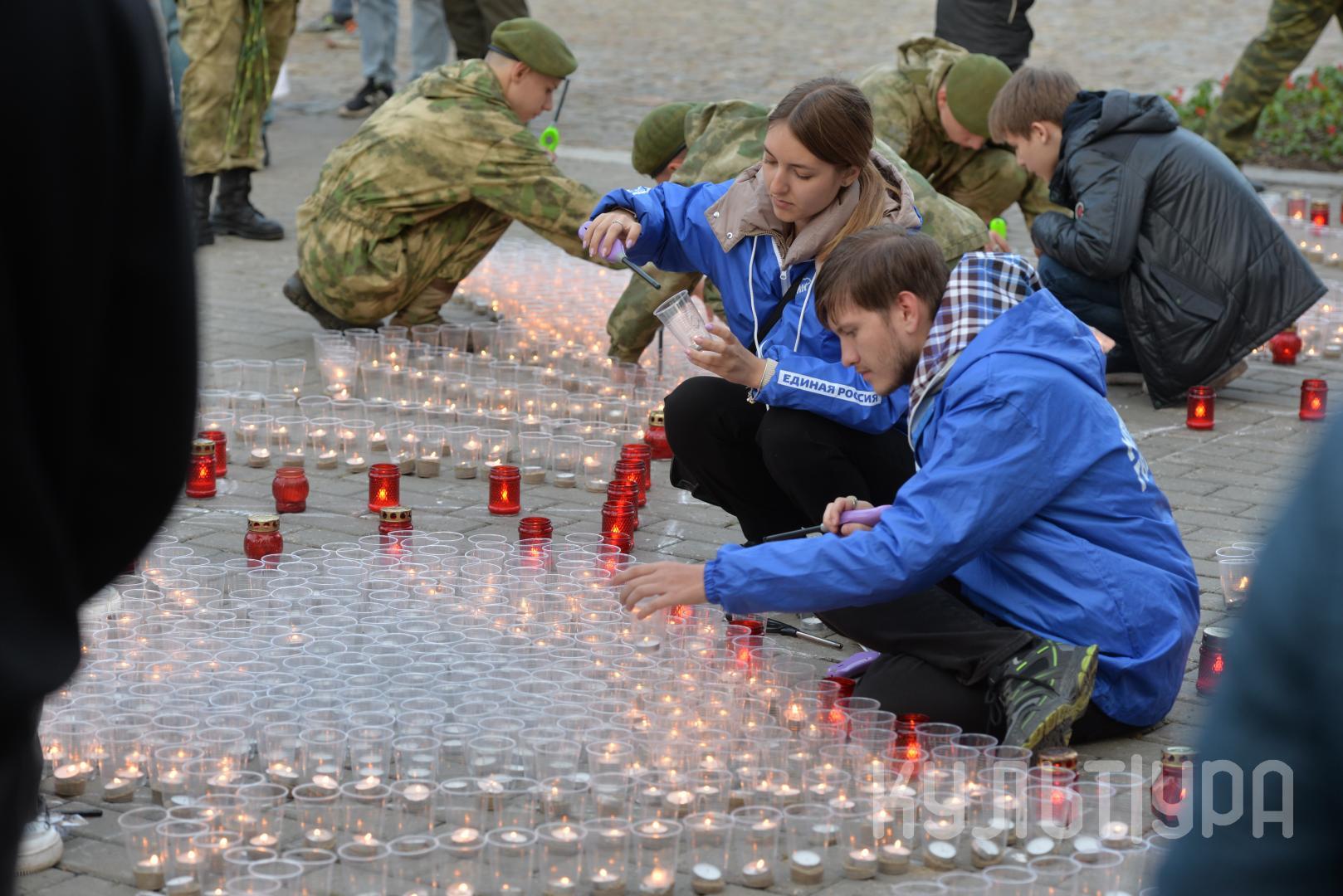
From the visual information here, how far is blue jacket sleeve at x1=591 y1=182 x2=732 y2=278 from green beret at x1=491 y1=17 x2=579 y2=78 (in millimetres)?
2061

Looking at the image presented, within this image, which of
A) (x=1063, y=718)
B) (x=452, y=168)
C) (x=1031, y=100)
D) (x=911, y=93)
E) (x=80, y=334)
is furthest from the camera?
(x=911, y=93)

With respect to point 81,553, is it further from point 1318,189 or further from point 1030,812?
point 1318,189

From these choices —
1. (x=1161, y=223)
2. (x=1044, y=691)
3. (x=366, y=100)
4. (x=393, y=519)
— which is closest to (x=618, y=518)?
(x=393, y=519)

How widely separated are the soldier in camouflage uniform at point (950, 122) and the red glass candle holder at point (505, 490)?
2660 millimetres

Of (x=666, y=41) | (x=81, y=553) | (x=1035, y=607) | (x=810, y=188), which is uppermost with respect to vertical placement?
(x=81, y=553)

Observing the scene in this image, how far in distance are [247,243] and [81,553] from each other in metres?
8.63

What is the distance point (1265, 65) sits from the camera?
1100 cm

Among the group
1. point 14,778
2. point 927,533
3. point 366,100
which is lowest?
point 366,100

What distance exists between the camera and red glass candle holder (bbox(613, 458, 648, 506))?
5.73 metres

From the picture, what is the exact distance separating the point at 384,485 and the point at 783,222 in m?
1.55

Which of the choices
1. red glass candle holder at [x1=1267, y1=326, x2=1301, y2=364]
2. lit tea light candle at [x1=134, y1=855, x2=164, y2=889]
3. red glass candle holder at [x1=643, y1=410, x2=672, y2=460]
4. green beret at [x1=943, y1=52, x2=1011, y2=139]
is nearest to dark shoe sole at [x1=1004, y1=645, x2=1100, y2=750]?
lit tea light candle at [x1=134, y1=855, x2=164, y2=889]

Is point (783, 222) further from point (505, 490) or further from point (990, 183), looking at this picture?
point (990, 183)

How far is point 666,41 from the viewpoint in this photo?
19.5 m

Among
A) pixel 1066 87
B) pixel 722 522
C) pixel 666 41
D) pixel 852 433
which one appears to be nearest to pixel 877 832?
pixel 852 433
